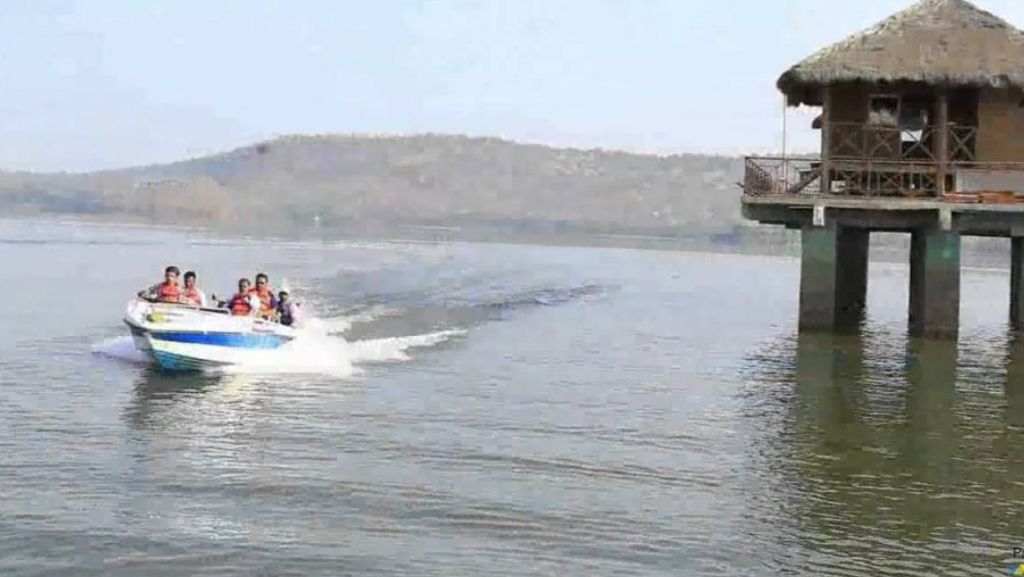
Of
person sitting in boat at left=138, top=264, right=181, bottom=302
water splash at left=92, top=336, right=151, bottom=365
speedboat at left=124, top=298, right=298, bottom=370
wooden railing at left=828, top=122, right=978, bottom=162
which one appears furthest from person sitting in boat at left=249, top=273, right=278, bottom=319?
wooden railing at left=828, top=122, right=978, bottom=162

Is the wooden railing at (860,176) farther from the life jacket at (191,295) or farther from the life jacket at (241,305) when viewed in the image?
the life jacket at (191,295)

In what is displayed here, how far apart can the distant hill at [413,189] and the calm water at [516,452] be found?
9525cm

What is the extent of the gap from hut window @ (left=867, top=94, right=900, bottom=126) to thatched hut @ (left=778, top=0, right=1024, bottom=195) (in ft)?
0.07

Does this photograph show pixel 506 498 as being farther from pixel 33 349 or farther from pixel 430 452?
pixel 33 349

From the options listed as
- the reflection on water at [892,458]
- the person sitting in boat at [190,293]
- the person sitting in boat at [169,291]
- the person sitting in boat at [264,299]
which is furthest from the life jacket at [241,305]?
the reflection on water at [892,458]

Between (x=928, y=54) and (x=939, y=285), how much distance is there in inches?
177

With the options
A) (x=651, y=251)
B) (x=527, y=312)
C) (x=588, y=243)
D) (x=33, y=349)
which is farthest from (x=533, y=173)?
(x=33, y=349)

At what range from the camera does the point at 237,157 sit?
17575 cm

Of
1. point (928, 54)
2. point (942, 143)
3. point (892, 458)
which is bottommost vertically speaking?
point (892, 458)

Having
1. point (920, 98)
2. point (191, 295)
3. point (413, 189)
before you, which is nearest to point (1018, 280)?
point (920, 98)

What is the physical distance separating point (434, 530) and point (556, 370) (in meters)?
11.3

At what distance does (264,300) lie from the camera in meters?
23.1

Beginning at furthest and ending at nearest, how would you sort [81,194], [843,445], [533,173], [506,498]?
[533,173] → [81,194] → [843,445] → [506,498]

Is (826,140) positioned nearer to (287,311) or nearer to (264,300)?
(287,311)
